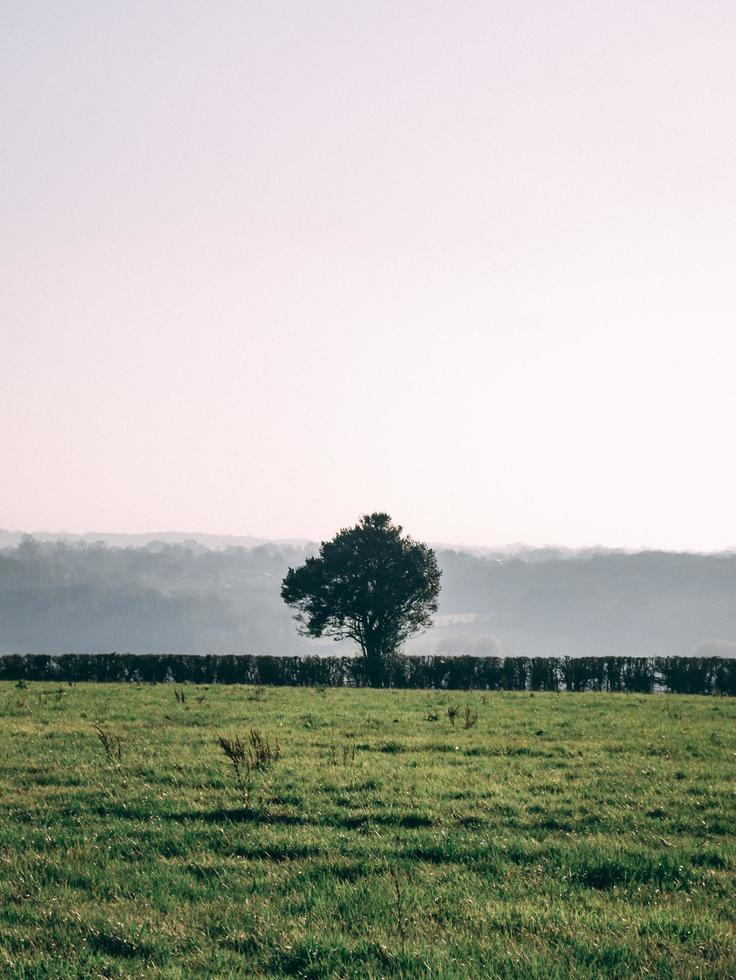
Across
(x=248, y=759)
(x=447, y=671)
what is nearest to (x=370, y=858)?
(x=248, y=759)

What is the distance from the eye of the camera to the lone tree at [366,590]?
64500 mm

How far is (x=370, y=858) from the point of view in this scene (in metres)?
10.2

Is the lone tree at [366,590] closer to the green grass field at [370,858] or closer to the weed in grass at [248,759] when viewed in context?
the green grass field at [370,858]

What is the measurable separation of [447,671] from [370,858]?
3747cm

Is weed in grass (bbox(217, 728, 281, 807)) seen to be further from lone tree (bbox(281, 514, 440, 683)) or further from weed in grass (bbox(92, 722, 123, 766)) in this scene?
lone tree (bbox(281, 514, 440, 683))

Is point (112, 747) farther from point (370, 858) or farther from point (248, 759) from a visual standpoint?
point (370, 858)

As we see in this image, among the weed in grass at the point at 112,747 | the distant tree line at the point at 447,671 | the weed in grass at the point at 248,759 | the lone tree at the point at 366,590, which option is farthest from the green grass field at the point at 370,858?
the lone tree at the point at 366,590

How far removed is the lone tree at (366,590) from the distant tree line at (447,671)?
16919 mm

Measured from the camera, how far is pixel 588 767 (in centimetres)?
1653

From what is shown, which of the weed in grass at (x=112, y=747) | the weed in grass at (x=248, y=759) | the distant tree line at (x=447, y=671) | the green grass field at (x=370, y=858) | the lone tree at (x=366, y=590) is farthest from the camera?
the lone tree at (x=366, y=590)

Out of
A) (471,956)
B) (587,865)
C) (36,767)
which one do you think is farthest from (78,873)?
(36,767)

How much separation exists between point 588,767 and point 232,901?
958cm

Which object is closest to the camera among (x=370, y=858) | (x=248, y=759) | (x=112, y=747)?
(x=370, y=858)

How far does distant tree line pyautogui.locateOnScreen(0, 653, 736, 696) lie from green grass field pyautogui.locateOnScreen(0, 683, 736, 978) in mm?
25905
